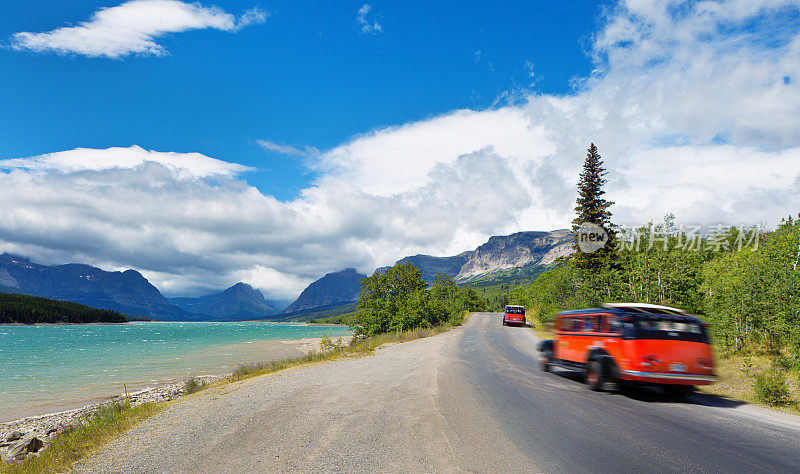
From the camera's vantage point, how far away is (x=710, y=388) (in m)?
13.6

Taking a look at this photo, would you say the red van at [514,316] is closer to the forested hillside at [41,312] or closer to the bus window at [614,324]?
the bus window at [614,324]

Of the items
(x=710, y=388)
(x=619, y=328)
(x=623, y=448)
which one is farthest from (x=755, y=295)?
(x=623, y=448)

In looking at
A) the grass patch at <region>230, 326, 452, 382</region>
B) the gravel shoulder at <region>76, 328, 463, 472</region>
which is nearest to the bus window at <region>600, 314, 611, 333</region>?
the gravel shoulder at <region>76, 328, 463, 472</region>

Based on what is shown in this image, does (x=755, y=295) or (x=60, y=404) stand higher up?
(x=755, y=295)

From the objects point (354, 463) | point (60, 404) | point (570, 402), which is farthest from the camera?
point (60, 404)

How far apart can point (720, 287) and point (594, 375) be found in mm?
15756

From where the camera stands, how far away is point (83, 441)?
8.06 m

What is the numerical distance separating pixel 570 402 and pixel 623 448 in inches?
151

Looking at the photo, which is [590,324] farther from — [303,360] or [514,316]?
[514,316]

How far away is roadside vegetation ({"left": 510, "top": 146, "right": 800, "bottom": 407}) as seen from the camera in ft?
51.8

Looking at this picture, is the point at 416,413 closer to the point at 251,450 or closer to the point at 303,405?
the point at 303,405

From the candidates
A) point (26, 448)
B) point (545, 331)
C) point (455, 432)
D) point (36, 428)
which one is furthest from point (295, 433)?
point (545, 331)

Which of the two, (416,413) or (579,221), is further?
(579,221)

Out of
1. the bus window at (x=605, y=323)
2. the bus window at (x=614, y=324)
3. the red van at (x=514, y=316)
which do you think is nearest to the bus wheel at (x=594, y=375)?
the bus window at (x=605, y=323)
